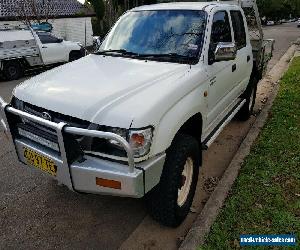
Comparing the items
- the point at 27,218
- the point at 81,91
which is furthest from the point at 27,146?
the point at 27,218

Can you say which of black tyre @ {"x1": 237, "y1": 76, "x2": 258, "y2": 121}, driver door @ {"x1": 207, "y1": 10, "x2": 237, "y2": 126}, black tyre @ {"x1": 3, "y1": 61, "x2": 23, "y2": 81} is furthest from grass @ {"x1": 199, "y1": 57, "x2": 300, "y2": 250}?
black tyre @ {"x1": 3, "y1": 61, "x2": 23, "y2": 81}

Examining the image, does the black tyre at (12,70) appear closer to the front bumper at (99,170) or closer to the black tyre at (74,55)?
the black tyre at (74,55)

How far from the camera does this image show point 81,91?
327 centimetres

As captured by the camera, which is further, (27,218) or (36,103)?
(27,218)

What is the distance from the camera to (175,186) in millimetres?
3271

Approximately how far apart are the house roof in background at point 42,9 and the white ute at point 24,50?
34.6 ft

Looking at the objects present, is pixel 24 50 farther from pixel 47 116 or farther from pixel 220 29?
pixel 47 116

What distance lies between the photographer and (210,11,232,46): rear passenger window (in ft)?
14.3

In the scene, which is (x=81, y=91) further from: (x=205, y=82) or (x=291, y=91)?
(x=291, y=91)

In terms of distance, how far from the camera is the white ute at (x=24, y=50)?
42.2ft

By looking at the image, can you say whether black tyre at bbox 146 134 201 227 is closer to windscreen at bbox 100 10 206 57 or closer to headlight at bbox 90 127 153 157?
headlight at bbox 90 127 153 157

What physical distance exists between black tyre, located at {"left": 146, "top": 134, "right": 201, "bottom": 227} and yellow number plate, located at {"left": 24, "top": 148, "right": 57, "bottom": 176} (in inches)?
36.4

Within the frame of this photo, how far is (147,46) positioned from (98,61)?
24.4 inches

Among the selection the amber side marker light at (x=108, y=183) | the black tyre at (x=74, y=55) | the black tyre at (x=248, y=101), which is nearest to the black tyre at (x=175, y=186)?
the amber side marker light at (x=108, y=183)
